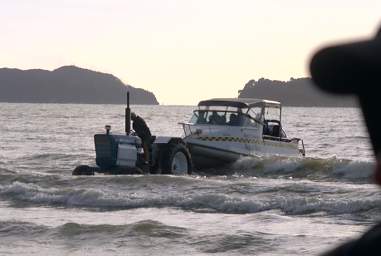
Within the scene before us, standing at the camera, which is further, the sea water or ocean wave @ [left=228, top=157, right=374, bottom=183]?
ocean wave @ [left=228, top=157, right=374, bottom=183]

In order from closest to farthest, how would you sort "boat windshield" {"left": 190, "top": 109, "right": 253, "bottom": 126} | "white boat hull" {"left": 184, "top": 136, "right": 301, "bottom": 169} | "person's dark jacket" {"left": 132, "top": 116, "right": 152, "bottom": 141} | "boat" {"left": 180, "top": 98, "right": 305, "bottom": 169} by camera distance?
1. "person's dark jacket" {"left": 132, "top": 116, "right": 152, "bottom": 141}
2. "white boat hull" {"left": 184, "top": 136, "right": 301, "bottom": 169}
3. "boat" {"left": 180, "top": 98, "right": 305, "bottom": 169}
4. "boat windshield" {"left": 190, "top": 109, "right": 253, "bottom": 126}

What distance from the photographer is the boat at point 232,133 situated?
2425 centimetres

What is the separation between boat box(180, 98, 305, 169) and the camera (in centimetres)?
2425

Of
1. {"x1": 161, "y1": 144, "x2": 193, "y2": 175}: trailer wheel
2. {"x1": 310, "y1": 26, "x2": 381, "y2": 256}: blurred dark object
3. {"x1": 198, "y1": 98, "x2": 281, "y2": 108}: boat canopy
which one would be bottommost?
{"x1": 161, "y1": 144, "x2": 193, "y2": 175}: trailer wheel

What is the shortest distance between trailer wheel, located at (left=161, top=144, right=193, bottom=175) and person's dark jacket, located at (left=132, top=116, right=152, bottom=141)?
0.70 m

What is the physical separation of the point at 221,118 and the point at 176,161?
14.5 ft

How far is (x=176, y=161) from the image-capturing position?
21438mm

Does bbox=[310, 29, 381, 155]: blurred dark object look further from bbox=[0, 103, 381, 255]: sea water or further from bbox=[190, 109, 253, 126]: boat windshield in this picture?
bbox=[190, 109, 253, 126]: boat windshield

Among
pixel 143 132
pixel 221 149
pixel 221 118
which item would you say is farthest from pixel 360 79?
pixel 221 118

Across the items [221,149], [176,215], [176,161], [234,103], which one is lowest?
[176,215]

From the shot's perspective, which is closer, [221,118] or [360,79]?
[360,79]

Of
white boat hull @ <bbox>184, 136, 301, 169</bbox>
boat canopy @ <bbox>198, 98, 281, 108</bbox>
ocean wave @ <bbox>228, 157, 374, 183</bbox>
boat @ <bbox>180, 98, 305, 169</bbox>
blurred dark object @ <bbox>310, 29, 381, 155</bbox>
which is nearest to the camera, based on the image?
blurred dark object @ <bbox>310, 29, 381, 155</bbox>

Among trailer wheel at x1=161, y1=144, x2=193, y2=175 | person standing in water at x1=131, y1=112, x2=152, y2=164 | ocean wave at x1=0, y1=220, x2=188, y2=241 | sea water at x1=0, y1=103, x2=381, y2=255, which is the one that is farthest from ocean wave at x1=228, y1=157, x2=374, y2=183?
ocean wave at x1=0, y1=220, x2=188, y2=241

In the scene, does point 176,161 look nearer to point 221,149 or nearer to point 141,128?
point 141,128
